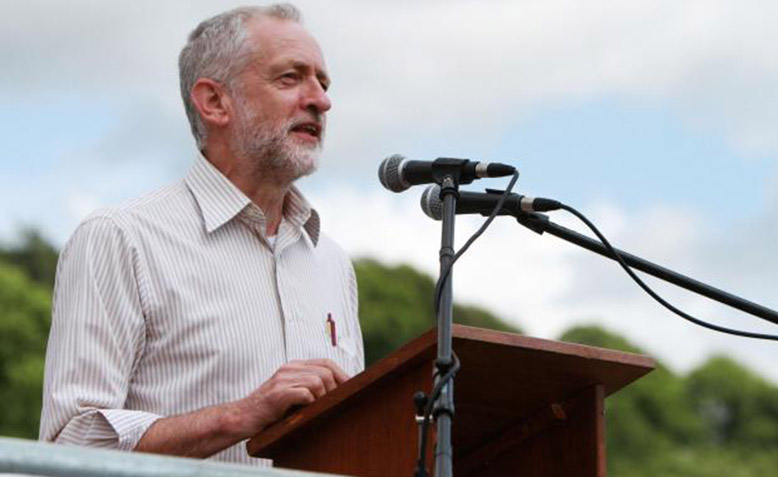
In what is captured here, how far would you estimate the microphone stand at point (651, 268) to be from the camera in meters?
3.53

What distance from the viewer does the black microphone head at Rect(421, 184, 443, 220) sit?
11.4 feet

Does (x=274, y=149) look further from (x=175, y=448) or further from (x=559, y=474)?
(x=559, y=474)

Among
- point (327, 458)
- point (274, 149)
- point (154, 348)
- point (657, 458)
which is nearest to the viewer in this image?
point (327, 458)

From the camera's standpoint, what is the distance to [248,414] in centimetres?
360

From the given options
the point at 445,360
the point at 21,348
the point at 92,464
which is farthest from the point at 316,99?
the point at 21,348

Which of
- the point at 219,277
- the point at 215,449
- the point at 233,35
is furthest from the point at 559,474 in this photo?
the point at 233,35

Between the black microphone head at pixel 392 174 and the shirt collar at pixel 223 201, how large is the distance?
0.83m

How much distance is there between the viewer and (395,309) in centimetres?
2745

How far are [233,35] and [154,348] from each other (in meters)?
1.13

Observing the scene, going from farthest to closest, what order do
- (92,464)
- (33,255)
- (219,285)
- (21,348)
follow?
1. (33,255)
2. (21,348)
3. (219,285)
4. (92,464)

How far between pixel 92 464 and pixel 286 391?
4.27ft

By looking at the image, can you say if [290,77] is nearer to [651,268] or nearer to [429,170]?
[429,170]

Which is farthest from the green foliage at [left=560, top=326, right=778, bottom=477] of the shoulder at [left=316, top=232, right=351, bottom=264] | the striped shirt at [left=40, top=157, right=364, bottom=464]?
the striped shirt at [left=40, top=157, right=364, bottom=464]

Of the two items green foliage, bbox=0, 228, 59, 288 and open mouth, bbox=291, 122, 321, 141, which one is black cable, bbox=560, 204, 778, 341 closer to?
open mouth, bbox=291, 122, 321, 141
